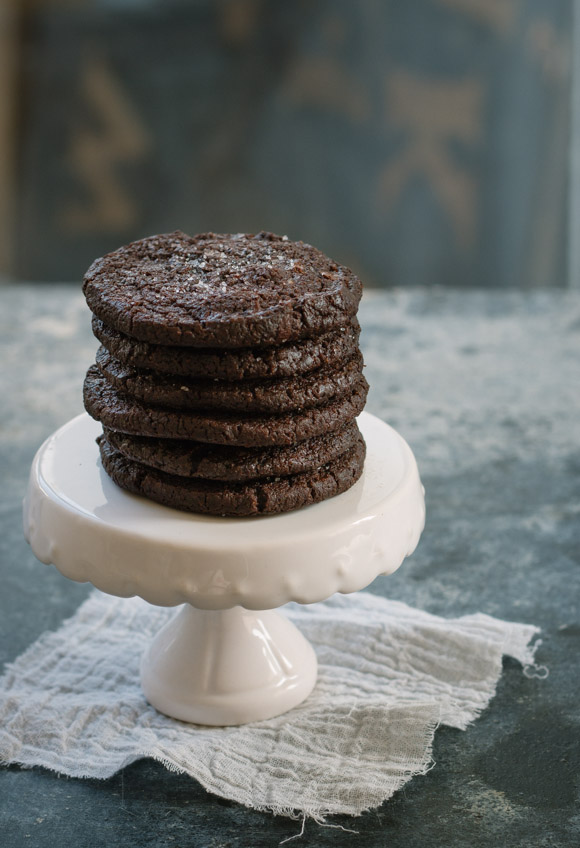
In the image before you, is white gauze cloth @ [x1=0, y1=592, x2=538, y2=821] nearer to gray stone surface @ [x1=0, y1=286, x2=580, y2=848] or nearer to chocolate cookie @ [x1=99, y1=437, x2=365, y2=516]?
gray stone surface @ [x1=0, y1=286, x2=580, y2=848]

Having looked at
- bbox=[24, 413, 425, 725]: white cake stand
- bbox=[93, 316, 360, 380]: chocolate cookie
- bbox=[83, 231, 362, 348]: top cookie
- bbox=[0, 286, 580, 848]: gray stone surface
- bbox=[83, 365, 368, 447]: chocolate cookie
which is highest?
bbox=[83, 231, 362, 348]: top cookie

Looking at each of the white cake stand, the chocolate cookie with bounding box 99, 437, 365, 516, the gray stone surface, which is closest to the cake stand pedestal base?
the white cake stand

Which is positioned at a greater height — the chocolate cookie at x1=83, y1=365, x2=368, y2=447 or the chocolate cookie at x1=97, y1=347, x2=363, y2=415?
the chocolate cookie at x1=97, y1=347, x2=363, y2=415

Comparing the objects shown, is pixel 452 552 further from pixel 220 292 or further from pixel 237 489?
pixel 220 292

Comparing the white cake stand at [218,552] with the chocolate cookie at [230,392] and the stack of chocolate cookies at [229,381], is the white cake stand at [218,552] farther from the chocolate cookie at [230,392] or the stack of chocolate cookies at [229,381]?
the chocolate cookie at [230,392]

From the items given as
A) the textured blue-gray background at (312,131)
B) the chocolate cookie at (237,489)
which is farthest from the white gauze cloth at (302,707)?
the textured blue-gray background at (312,131)

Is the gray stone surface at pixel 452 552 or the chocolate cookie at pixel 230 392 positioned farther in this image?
the gray stone surface at pixel 452 552
